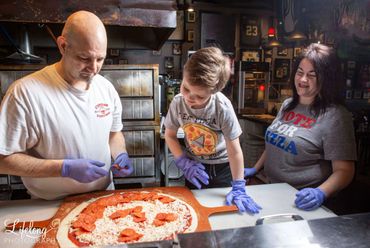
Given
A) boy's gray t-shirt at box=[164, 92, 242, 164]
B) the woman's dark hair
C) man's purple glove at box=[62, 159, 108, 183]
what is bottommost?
man's purple glove at box=[62, 159, 108, 183]

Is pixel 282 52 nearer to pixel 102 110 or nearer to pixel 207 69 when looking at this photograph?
pixel 207 69

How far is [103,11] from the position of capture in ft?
4.49

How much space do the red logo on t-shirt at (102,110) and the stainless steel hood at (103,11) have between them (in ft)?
1.34

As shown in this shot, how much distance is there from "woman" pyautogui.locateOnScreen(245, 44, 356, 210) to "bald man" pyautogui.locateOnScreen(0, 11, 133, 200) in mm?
A: 957

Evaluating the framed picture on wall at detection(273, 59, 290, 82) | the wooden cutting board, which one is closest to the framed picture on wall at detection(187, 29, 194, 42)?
the framed picture on wall at detection(273, 59, 290, 82)

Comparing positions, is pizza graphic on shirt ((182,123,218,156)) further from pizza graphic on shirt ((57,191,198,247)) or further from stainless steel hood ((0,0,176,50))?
stainless steel hood ((0,0,176,50))

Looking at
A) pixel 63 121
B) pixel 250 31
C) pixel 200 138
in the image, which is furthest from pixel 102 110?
pixel 250 31

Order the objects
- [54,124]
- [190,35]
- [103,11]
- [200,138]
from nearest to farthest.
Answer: [54,124] → [103,11] → [200,138] → [190,35]

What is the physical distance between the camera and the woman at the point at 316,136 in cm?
133

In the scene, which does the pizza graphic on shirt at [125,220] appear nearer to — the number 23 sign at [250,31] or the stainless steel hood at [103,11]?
the stainless steel hood at [103,11]

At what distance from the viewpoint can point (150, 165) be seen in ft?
9.75

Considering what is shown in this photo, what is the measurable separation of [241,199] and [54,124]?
91 cm

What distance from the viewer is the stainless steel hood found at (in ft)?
4.26

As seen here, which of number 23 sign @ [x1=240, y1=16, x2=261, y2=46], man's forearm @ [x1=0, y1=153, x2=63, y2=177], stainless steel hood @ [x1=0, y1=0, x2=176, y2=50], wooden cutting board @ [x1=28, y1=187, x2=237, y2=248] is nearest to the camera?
wooden cutting board @ [x1=28, y1=187, x2=237, y2=248]
